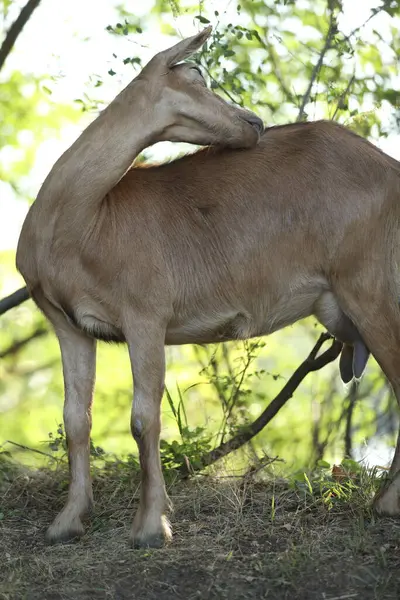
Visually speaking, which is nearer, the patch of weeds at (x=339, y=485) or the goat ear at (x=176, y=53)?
the goat ear at (x=176, y=53)

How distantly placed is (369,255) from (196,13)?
2.63m

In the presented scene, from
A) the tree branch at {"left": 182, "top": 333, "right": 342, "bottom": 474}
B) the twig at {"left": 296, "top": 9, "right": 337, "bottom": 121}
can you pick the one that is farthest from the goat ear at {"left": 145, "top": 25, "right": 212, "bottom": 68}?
the tree branch at {"left": 182, "top": 333, "right": 342, "bottom": 474}

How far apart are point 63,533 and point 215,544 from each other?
36.1 inches

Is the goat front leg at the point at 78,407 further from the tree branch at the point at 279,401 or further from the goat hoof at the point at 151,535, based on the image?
the tree branch at the point at 279,401

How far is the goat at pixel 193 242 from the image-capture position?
17.6 ft

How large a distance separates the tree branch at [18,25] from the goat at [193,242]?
2.45m

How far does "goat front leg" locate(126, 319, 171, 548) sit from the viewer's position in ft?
17.4

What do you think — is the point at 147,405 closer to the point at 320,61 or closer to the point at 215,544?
the point at 215,544

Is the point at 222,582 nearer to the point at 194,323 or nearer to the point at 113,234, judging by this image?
the point at 194,323

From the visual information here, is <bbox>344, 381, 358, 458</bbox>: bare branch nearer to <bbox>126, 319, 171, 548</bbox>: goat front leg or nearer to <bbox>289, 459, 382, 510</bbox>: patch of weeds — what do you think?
<bbox>289, 459, 382, 510</bbox>: patch of weeds

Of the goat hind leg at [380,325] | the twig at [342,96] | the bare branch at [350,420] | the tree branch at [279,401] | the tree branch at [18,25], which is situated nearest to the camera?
the goat hind leg at [380,325]

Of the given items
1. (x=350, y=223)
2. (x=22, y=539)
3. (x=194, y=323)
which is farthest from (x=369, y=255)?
(x=22, y=539)

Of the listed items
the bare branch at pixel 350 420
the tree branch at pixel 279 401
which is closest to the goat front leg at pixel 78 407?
the tree branch at pixel 279 401

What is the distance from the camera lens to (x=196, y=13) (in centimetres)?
712
